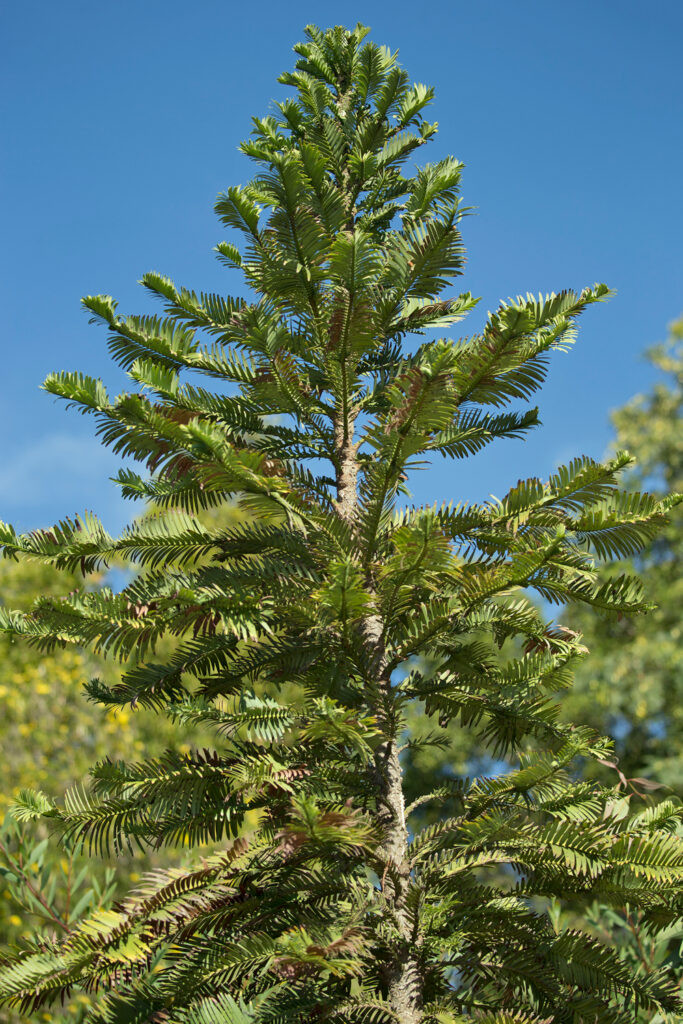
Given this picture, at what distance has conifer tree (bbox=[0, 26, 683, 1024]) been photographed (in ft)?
7.55

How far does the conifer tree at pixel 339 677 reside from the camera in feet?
7.55

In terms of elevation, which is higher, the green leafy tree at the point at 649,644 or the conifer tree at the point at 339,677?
the green leafy tree at the point at 649,644

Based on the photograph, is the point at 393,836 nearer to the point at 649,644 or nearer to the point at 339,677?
the point at 339,677

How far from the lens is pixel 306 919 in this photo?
7.88 feet

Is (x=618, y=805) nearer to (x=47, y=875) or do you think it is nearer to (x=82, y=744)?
(x=47, y=875)

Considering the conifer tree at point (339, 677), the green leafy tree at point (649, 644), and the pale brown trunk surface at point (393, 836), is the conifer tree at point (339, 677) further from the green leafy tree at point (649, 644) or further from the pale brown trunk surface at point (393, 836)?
the green leafy tree at point (649, 644)

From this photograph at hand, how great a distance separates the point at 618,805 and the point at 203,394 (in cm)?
208

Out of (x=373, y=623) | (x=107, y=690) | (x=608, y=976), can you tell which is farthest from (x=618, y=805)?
(x=107, y=690)

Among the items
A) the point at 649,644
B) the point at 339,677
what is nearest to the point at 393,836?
the point at 339,677

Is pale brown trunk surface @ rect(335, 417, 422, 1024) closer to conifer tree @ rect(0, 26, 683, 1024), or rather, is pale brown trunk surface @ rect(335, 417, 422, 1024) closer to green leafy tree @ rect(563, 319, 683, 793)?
conifer tree @ rect(0, 26, 683, 1024)

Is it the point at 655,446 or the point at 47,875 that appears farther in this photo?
the point at 655,446

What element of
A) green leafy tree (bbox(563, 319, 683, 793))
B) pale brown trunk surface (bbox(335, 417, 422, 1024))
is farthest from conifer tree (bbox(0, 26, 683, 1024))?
green leafy tree (bbox(563, 319, 683, 793))

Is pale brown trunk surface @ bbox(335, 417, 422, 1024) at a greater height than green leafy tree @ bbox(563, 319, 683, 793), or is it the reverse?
green leafy tree @ bbox(563, 319, 683, 793)

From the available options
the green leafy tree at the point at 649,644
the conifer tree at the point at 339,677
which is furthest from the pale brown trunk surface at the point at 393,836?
the green leafy tree at the point at 649,644
